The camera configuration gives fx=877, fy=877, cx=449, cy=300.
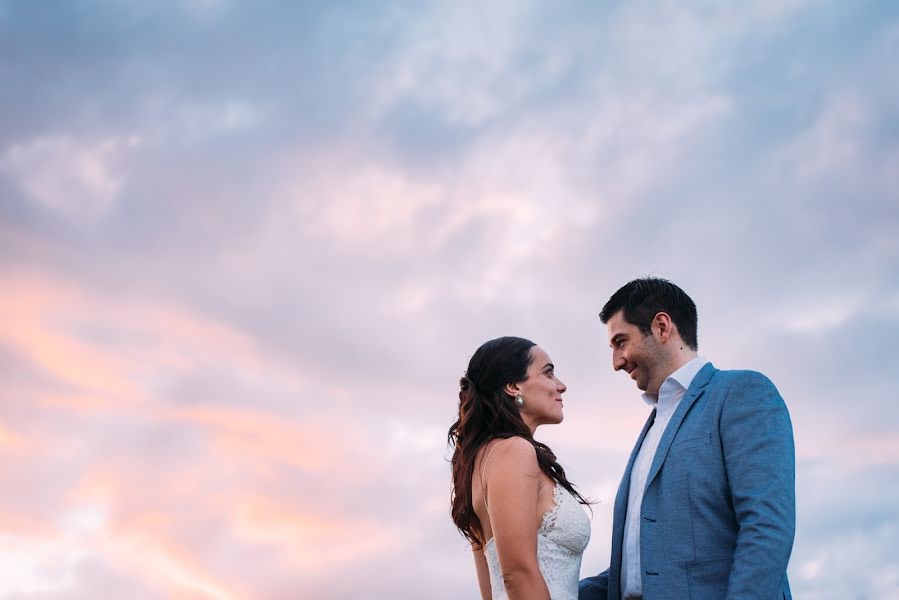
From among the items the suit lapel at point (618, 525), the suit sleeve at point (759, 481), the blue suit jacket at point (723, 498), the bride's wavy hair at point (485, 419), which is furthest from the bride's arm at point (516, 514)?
the suit sleeve at point (759, 481)

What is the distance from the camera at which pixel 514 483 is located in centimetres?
684

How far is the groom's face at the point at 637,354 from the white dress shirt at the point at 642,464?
0.11 m

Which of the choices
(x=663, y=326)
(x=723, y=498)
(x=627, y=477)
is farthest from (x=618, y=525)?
(x=663, y=326)

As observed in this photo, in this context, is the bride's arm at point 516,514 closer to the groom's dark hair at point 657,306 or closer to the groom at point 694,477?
the groom at point 694,477

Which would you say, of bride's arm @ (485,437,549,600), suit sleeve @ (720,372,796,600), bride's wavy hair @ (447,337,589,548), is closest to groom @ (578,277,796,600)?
→ suit sleeve @ (720,372,796,600)

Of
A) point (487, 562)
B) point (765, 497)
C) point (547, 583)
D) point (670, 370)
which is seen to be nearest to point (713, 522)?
point (765, 497)

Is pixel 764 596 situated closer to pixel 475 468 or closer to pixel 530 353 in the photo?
pixel 475 468

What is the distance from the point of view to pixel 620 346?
Answer: 275 inches

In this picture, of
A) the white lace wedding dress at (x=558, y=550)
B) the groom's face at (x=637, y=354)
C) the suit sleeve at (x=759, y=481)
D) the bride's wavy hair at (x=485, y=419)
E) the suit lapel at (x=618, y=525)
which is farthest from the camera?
the bride's wavy hair at (x=485, y=419)

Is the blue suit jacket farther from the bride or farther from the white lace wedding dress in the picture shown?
the white lace wedding dress

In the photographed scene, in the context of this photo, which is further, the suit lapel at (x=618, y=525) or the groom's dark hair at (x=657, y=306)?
the groom's dark hair at (x=657, y=306)

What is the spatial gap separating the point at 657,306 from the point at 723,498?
64.8 inches

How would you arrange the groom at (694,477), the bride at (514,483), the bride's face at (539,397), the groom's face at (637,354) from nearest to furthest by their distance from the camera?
the groom at (694,477) < the bride at (514,483) < the groom's face at (637,354) < the bride's face at (539,397)

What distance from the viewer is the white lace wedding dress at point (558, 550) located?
23.4 feet
